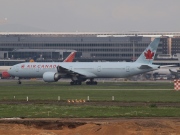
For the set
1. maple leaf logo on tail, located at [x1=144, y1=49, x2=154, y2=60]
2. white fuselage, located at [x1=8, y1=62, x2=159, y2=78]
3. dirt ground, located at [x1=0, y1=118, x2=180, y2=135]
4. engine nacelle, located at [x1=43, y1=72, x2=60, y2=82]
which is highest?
maple leaf logo on tail, located at [x1=144, y1=49, x2=154, y2=60]

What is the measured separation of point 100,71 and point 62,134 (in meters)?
94.4

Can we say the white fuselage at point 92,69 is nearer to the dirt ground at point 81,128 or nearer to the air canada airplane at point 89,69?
the air canada airplane at point 89,69

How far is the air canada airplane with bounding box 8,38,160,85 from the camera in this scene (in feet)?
440

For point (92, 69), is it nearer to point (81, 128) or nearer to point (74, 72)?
point (74, 72)

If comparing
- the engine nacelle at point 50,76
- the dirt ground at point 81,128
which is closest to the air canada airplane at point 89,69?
the engine nacelle at point 50,76

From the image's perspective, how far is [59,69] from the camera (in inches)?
5315

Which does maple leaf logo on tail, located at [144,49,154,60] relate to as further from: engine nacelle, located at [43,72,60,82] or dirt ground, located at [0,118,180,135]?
dirt ground, located at [0,118,180,135]

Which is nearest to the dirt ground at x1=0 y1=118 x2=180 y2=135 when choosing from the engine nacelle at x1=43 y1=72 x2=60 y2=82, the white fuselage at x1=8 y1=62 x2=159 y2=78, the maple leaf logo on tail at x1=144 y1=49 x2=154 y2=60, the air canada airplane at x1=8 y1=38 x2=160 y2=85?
the engine nacelle at x1=43 y1=72 x2=60 y2=82

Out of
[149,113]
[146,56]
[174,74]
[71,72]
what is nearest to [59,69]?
[71,72]

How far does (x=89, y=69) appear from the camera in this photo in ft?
452

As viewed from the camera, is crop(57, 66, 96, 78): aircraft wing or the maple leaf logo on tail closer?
crop(57, 66, 96, 78): aircraft wing

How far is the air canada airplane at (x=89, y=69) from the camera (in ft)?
440

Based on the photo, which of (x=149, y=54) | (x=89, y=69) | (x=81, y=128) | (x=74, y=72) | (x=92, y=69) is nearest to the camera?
(x=81, y=128)

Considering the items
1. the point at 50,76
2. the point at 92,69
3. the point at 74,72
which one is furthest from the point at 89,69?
the point at 50,76
